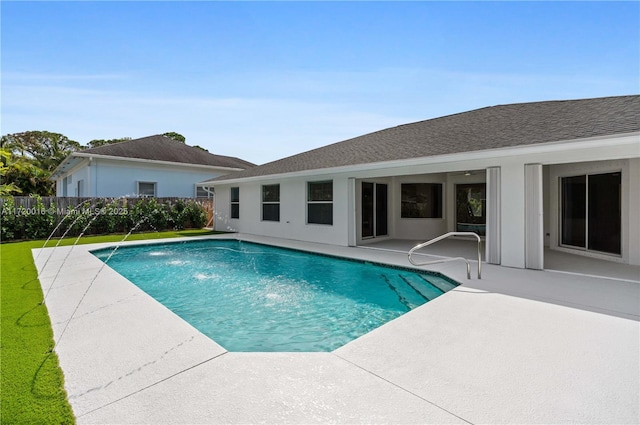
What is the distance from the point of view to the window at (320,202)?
12.2 m

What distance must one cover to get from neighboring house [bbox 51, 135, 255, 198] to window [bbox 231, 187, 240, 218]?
4.19m

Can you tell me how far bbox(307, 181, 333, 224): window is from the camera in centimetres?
1220

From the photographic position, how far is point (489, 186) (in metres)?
7.99

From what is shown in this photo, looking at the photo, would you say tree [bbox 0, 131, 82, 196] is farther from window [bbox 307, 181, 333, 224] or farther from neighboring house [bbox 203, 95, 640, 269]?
window [bbox 307, 181, 333, 224]

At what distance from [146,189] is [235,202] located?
6350 mm

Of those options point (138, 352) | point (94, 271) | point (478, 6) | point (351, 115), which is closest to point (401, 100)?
point (351, 115)

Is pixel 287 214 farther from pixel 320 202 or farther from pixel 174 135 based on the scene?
pixel 174 135

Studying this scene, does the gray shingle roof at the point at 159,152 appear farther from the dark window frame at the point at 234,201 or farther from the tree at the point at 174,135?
the tree at the point at 174,135

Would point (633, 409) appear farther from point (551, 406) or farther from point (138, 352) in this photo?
point (138, 352)

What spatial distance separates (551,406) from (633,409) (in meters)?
0.60

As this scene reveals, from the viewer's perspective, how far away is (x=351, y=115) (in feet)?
52.6

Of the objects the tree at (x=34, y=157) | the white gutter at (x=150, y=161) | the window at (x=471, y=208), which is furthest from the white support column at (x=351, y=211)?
the tree at (x=34, y=157)

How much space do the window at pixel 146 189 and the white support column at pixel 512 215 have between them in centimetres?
1819

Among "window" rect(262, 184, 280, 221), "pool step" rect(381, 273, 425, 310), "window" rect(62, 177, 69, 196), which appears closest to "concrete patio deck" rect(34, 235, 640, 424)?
"pool step" rect(381, 273, 425, 310)
